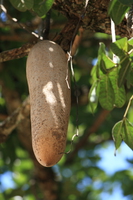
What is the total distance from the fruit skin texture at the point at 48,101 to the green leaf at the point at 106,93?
0.60ft

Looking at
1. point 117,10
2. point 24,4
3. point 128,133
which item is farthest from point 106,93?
point 24,4

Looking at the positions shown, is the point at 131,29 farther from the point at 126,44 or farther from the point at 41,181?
the point at 41,181

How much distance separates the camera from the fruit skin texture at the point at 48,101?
110cm

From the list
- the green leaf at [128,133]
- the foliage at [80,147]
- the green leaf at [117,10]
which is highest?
the green leaf at [117,10]

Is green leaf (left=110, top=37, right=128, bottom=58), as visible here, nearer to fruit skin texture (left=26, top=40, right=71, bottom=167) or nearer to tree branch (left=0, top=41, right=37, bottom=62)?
fruit skin texture (left=26, top=40, right=71, bottom=167)

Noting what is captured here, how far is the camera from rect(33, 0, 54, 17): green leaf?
135 cm

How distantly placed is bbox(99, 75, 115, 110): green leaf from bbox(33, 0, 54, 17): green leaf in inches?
11.2

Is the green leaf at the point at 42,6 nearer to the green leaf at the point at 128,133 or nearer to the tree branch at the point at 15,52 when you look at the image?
the tree branch at the point at 15,52

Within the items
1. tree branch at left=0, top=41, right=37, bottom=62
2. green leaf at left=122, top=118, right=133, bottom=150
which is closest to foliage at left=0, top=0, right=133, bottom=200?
tree branch at left=0, top=41, right=37, bottom=62

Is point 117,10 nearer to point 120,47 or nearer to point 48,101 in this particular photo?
point 120,47

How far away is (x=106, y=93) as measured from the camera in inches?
55.3

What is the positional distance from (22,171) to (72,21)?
9.21ft

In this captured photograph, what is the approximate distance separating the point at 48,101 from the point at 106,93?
12.6 inches

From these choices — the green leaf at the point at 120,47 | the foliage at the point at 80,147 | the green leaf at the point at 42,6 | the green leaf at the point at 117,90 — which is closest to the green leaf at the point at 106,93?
the green leaf at the point at 117,90
